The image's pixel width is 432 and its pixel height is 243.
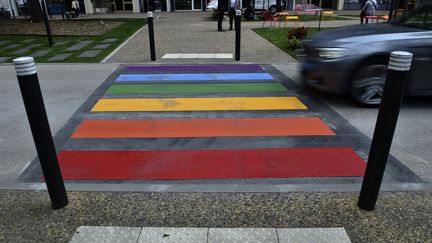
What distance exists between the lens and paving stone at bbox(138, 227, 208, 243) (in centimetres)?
292

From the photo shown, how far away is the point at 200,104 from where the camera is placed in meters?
6.43

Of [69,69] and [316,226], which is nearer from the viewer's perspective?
[316,226]

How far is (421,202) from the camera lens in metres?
3.41

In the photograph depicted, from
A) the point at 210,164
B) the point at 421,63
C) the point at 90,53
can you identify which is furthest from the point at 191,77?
the point at 90,53

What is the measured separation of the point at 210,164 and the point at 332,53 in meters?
3.10

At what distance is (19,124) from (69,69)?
13.5 ft

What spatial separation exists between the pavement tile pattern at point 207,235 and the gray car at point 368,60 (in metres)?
3.58

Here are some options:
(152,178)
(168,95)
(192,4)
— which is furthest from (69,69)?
(192,4)

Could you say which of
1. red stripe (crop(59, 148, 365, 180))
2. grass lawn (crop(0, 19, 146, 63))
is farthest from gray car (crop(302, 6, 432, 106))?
grass lawn (crop(0, 19, 146, 63))

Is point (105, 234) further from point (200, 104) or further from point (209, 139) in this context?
point (200, 104)

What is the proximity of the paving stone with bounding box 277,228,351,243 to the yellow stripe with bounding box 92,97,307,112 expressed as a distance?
3.38 metres

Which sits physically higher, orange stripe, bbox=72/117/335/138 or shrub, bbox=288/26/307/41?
shrub, bbox=288/26/307/41

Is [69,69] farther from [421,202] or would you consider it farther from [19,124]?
[421,202]

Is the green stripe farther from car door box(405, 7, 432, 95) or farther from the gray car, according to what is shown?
car door box(405, 7, 432, 95)
